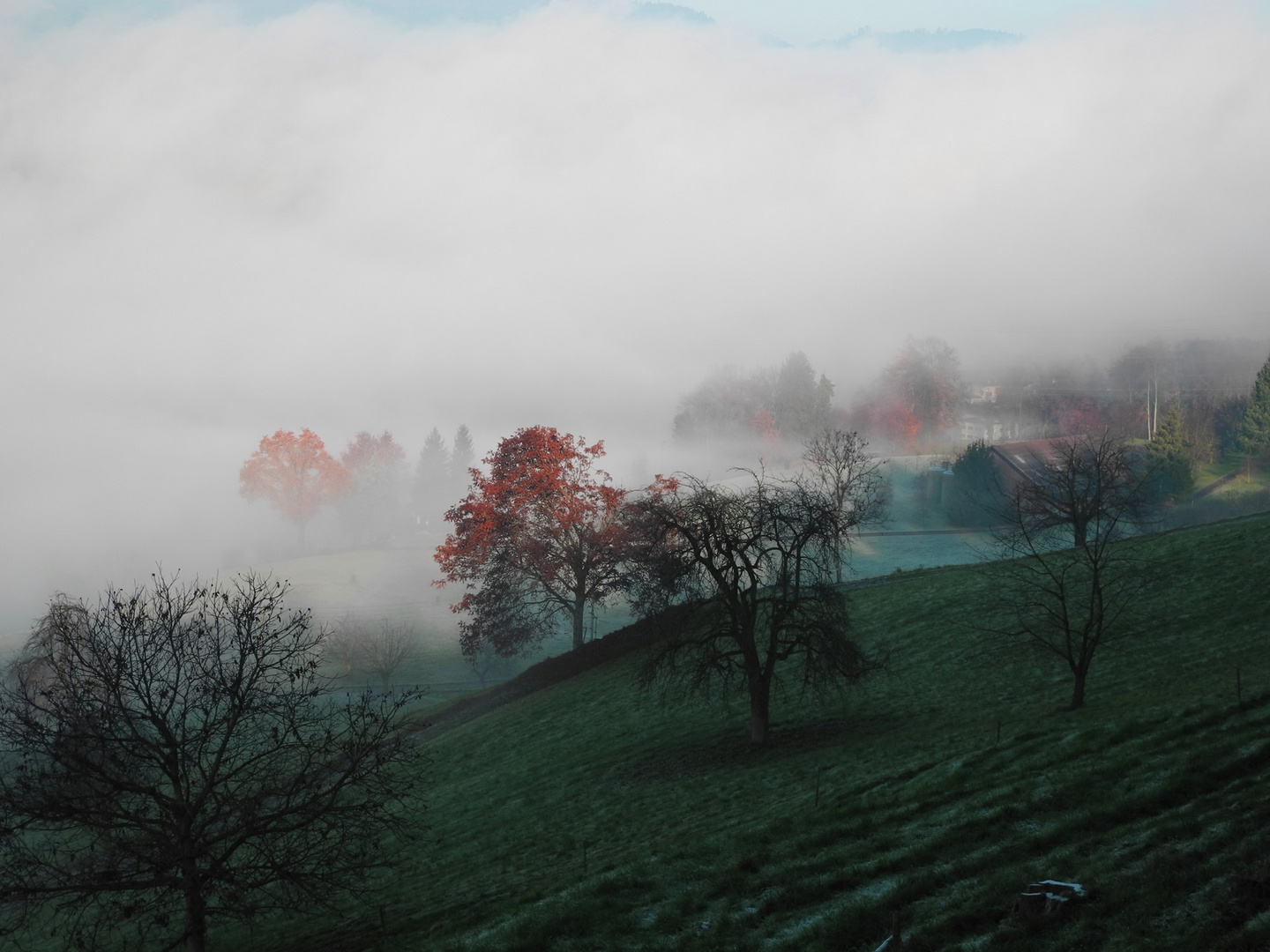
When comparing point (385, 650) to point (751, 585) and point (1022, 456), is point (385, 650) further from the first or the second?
point (1022, 456)

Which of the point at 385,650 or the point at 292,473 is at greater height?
the point at 292,473

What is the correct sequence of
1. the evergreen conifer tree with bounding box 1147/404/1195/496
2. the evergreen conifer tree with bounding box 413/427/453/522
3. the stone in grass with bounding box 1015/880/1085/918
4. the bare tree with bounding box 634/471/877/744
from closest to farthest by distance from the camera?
the stone in grass with bounding box 1015/880/1085/918 < the bare tree with bounding box 634/471/877/744 < the evergreen conifer tree with bounding box 1147/404/1195/496 < the evergreen conifer tree with bounding box 413/427/453/522

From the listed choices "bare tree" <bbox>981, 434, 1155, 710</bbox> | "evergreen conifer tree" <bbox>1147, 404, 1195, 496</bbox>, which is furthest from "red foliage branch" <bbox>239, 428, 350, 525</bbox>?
"evergreen conifer tree" <bbox>1147, 404, 1195, 496</bbox>

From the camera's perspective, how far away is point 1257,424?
9712cm

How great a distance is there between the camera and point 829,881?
1535 cm

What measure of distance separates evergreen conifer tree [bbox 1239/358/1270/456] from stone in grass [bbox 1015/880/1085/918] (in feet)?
339

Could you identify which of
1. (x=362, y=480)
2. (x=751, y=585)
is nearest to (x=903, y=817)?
(x=751, y=585)

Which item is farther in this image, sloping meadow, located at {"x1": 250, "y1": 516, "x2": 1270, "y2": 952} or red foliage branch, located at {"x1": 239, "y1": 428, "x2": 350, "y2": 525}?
red foliage branch, located at {"x1": 239, "y1": 428, "x2": 350, "y2": 525}

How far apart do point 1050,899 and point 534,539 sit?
4313 cm

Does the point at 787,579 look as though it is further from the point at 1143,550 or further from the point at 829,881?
the point at 1143,550

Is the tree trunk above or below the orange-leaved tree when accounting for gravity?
below

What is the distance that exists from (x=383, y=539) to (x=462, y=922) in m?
131

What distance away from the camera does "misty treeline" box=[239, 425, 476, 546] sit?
369 ft

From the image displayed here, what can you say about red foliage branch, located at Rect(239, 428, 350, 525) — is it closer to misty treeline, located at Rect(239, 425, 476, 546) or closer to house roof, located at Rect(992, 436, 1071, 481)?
misty treeline, located at Rect(239, 425, 476, 546)
